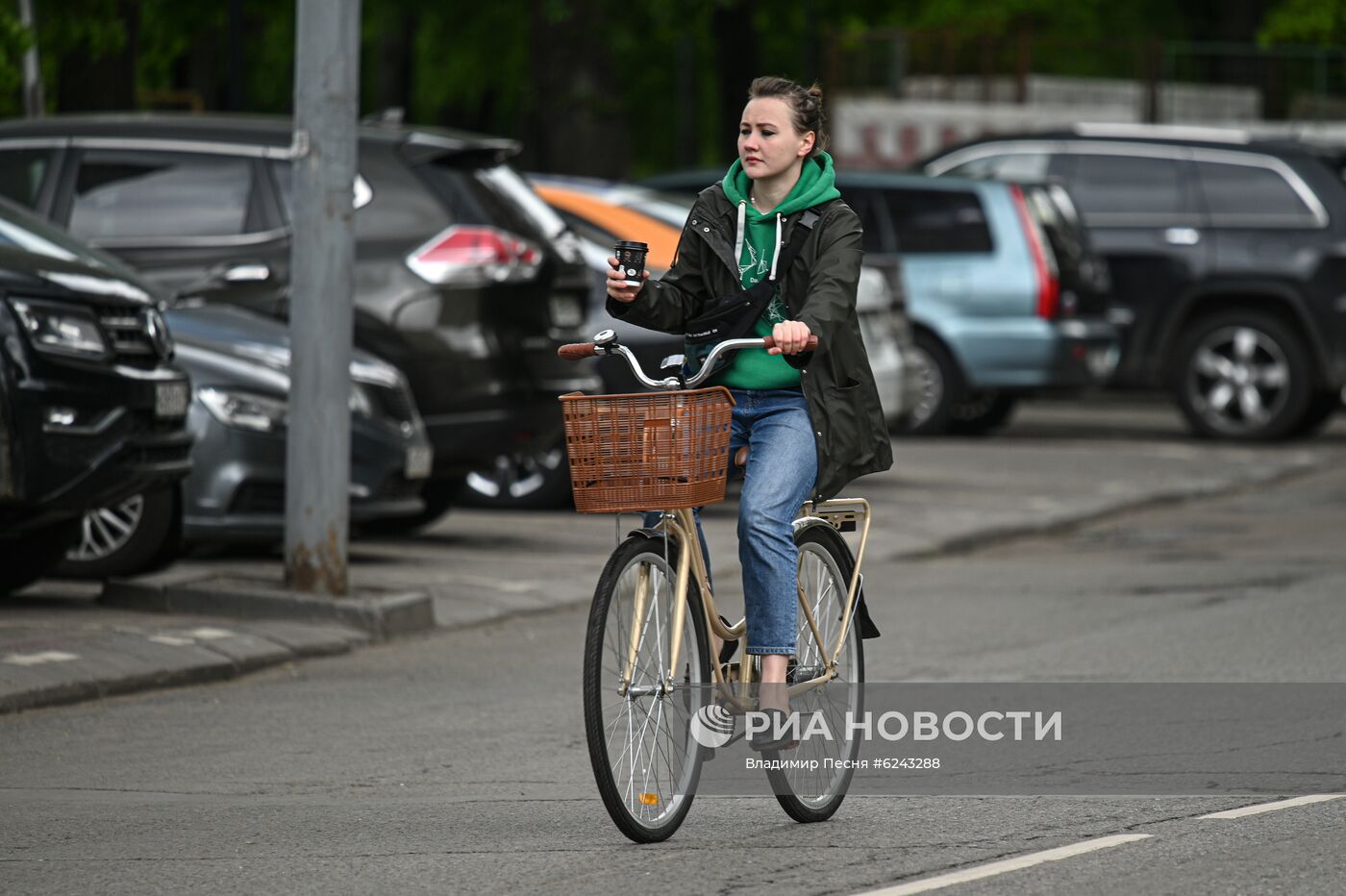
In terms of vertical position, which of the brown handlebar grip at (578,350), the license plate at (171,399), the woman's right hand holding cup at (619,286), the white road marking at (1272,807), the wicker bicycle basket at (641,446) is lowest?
the white road marking at (1272,807)

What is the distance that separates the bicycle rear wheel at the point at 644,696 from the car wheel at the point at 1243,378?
13533 millimetres

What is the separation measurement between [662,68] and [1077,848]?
37.9 m

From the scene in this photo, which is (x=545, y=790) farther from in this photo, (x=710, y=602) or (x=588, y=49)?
(x=588, y=49)

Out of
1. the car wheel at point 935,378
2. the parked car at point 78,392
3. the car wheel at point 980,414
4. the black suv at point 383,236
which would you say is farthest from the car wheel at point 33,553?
the car wheel at point 980,414

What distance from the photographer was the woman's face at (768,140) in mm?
5938

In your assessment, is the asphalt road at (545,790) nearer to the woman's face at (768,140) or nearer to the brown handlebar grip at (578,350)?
the brown handlebar grip at (578,350)

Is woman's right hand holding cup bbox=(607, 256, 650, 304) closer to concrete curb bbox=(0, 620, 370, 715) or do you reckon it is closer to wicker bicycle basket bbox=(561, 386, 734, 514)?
wicker bicycle basket bbox=(561, 386, 734, 514)

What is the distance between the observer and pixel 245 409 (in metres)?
10.7

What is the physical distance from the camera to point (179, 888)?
5.34 meters

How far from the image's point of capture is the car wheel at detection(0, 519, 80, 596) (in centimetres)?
1002

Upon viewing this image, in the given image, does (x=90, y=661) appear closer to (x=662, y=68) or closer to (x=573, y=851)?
(x=573, y=851)

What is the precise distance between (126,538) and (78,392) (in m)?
1.43

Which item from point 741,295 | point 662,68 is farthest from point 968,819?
point 662,68

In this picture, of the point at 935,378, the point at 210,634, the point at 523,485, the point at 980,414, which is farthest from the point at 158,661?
the point at 980,414
